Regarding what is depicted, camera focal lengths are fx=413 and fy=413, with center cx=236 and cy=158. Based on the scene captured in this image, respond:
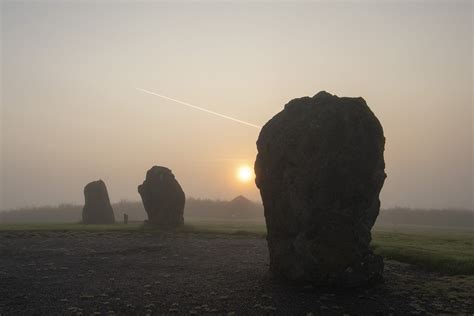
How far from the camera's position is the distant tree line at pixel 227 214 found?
8756 cm

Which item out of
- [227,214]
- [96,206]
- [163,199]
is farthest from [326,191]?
[227,214]

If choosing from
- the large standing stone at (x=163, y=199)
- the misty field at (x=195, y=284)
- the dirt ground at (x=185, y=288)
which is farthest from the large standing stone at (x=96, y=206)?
the dirt ground at (x=185, y=288)

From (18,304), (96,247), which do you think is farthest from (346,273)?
(96,247)

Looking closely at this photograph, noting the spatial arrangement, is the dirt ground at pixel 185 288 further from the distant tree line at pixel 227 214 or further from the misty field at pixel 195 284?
the distant tree line at pixel 227 214

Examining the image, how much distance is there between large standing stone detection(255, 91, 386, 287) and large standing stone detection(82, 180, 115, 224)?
43327 millimetres

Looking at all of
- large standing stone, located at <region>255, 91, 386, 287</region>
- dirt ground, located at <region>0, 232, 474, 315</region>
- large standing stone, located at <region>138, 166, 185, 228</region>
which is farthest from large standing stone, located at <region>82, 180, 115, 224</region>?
large standing stone, located at <region>255, 91, 386, 287</region>

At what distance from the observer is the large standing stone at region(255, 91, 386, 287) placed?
1834cm

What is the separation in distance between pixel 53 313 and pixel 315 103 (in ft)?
47.8

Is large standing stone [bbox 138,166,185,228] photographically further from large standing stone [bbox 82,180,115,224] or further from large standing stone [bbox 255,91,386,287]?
large standing stone [bbox 255,91,386,287]

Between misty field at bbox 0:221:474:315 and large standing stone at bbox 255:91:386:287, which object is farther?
large standing stone at bbox 255:91:386:287

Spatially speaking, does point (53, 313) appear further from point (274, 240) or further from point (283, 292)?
point (274, 240)

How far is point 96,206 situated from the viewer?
58.6 m

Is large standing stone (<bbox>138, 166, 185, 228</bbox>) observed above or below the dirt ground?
above

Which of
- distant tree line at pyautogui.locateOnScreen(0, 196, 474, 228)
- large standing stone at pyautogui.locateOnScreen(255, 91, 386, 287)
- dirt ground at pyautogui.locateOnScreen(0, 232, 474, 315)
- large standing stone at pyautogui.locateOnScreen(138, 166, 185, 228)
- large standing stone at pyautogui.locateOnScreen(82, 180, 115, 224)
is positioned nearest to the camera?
dirt ground at pyautogui.locateOnScreen(0, 232, 474, 315)
